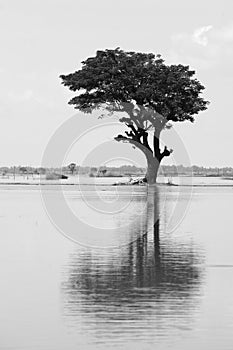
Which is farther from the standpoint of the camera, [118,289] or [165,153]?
[165,153]

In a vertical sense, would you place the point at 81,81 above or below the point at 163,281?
above

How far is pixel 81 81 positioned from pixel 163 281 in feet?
153

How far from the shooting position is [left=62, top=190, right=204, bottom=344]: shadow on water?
7.85 metres

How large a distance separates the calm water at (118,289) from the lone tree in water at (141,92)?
37345 millimetres

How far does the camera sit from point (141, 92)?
55.2 metres

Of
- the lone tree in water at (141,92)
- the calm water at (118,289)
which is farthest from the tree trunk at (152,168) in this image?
the calm water at (118,289)

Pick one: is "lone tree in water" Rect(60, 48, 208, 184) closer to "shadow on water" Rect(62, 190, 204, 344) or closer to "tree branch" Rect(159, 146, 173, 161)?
"tree branch" Rect(159, 146, 173, 161)

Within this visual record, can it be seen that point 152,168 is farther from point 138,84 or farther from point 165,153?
point 138,84

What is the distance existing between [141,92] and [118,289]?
4572cm

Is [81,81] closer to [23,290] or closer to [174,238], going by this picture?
[174,238]

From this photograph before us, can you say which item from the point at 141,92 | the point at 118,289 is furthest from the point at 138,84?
the point at 118,289

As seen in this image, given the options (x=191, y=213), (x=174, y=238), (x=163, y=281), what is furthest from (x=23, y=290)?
(x=191, y=213)

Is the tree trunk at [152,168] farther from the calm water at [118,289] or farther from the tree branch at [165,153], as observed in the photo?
the calm water at [118,289]

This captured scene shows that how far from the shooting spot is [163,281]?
10.8 meters
